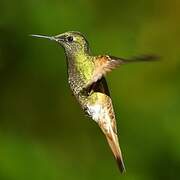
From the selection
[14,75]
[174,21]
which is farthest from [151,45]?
[14,75]

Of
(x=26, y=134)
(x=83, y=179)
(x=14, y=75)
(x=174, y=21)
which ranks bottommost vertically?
(x=83, y=179)

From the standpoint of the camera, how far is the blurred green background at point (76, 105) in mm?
2812

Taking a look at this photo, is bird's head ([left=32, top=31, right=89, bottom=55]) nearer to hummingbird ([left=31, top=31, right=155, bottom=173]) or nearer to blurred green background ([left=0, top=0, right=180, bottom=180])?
hummingbird ([left=31, top=31, right=155, bottom=173])

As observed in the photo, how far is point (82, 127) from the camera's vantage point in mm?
2996

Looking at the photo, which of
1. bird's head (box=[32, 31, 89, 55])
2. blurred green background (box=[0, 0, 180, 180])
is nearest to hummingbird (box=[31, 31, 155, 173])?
bird's head (box=[32, 31, 89, 55])

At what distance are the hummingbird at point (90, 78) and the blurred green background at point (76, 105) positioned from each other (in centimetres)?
190

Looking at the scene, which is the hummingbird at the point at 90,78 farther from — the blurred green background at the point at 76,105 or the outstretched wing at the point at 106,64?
the blurred green background at the point at 76,105

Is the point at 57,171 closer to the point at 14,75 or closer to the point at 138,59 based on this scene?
Answer: the point at 14,75

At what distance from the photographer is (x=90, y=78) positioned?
815 mm

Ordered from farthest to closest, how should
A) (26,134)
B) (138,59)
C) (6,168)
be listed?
(26,134)
(6,168)
(138,59)

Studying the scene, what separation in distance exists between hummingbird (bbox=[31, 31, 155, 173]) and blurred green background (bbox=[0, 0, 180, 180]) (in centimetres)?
190

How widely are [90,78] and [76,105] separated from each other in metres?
1.97

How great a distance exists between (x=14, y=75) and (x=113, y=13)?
573 millimetres

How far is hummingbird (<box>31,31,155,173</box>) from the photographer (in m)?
0.77
